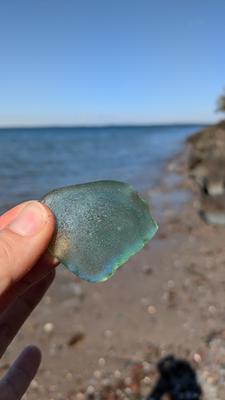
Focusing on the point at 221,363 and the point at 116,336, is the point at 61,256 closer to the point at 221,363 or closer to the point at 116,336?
the point at 221,363

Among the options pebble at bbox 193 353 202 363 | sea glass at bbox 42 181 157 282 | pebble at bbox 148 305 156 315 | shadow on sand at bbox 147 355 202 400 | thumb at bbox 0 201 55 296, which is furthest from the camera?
pebble at bbox 148 305 156 315

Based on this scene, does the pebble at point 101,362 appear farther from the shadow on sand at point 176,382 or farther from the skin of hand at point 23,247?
the skin of hand at point 23,247

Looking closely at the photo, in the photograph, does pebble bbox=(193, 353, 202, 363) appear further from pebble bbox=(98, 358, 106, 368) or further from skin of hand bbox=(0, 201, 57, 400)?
skin of hand bbox=(0, 201, 57, 400)

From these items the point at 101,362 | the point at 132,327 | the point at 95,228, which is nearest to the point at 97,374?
the point at 101,362

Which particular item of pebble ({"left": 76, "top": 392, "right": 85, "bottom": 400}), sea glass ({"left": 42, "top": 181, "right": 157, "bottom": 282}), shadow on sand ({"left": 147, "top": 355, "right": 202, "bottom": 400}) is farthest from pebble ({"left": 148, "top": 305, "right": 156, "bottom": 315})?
sea glass ({"left": 42, "top": 181, "right": 157, "bottom": 282})

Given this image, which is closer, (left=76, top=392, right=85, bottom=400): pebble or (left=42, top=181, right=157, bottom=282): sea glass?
(left=42, top=181, right=157, bottom=282): sea glass

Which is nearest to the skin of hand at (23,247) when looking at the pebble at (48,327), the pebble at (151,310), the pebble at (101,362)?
the pebble at (101,362)

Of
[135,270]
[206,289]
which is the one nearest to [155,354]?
[206,289]

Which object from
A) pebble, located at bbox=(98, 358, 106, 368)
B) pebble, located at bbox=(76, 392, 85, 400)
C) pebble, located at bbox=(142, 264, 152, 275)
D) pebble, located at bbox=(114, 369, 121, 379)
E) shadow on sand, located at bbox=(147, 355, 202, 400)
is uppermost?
shadow on sand, located at bbox=(147, 355, 202, 400)
